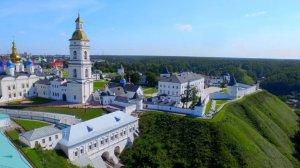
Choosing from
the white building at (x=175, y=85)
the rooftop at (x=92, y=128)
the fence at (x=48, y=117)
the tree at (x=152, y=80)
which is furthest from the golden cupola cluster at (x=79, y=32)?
the tree at (x=152, y=80)

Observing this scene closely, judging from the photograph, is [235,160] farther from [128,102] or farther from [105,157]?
[128,102]

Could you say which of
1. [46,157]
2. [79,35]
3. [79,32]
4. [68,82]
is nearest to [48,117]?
[46,157]

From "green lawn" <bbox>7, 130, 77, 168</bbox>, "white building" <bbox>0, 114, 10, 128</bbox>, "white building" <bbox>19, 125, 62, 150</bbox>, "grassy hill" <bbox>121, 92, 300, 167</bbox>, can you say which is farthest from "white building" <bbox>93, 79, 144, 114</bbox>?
"white building" <bbox>0, 114, 10, 128</bbox>

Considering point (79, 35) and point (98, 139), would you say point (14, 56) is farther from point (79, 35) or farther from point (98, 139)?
point (98, 139)

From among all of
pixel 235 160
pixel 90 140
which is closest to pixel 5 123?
pixel 90 140

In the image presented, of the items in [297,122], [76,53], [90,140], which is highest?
[76,53]

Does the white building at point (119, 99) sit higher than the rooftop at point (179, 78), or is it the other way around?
the rooftop at point (179, 78)

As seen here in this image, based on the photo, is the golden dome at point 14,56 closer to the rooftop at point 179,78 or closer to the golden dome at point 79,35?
the golden dome at point 79,35

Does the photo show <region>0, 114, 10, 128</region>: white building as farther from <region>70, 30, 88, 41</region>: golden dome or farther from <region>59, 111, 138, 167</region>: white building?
<region>70, 30, 88, 41</region>: golden dome
